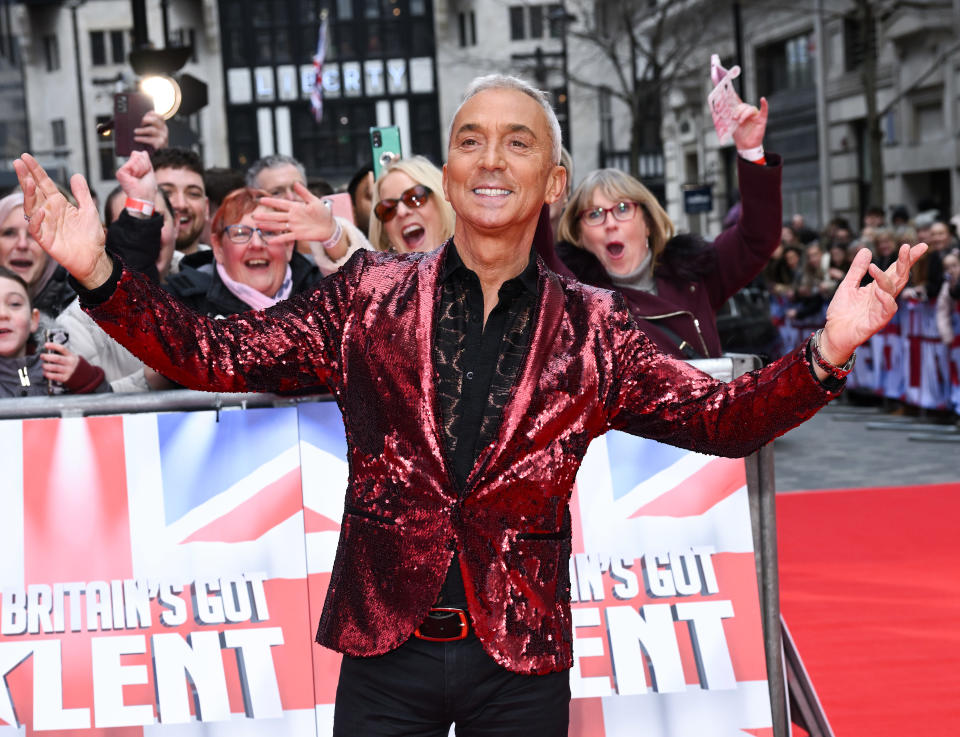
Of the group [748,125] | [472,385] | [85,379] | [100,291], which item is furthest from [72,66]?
[472,385]

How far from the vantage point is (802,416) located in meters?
2.39

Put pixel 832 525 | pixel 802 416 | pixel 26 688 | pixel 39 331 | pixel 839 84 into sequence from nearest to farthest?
pixel 802 416 < pixel 26 688 < pixel 39 331 < pixel 832 525 < pixel 839 84

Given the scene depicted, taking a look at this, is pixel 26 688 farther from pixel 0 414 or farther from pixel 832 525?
pixel 832 525

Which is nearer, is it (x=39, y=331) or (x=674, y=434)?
(x=674, y=434)

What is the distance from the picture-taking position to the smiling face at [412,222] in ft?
16.1

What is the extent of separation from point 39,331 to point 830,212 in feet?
91.1

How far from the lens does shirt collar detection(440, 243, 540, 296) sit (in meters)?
2.48

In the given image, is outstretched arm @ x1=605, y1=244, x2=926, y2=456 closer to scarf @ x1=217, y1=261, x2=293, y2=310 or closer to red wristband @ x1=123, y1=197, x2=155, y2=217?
red wristband @ x1=123, y1=197, x2=155, y2=217

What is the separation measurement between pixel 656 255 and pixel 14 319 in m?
2.37

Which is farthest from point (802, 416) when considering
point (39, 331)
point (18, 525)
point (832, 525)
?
point (832, 525)

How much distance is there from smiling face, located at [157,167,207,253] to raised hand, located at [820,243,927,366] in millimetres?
4197

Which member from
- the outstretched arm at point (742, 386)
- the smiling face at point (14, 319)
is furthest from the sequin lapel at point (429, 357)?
the smiling face at point (14, 319)

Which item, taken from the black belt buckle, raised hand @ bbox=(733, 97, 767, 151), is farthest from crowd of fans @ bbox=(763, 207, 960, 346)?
the black belt buckle

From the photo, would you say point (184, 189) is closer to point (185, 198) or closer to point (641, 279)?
point (185, 198)
